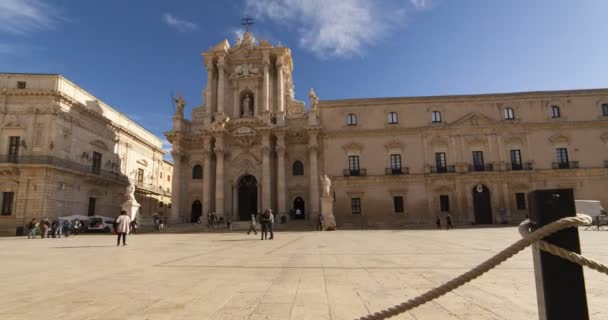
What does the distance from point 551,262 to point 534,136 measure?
36.5 meters

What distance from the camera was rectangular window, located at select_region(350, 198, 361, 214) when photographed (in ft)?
106

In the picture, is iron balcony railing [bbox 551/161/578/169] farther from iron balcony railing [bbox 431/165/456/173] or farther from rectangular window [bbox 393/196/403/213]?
rectangular window [bbox 393/196/403/213]

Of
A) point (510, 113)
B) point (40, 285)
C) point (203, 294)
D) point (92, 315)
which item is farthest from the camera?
point (510, 113)

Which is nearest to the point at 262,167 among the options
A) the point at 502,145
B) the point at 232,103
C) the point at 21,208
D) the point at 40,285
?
the point at 232,103

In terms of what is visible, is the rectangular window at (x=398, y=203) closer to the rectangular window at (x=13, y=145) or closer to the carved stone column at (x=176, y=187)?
the carved stone column at (x=176, y=187)

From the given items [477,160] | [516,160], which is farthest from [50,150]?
[516,160]

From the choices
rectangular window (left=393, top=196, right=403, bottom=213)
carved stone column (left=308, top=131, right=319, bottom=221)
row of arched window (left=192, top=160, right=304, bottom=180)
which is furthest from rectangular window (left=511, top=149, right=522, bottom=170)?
row of arched window (left=192, top=160, right=304, bottom=180)

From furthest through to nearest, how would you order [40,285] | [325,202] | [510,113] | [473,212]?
[510,113] < [473,212] < [325,202] < [40,285]

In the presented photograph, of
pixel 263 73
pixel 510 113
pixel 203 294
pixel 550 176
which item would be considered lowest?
→ pixel 203 294

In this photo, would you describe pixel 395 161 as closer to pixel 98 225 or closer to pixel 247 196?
pixel 247 196

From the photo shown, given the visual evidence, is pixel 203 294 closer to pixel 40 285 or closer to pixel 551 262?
pixel 40 285

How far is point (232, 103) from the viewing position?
3581 centimetres

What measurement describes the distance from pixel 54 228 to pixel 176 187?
1147 centimetres

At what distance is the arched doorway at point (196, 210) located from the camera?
33906 mm
